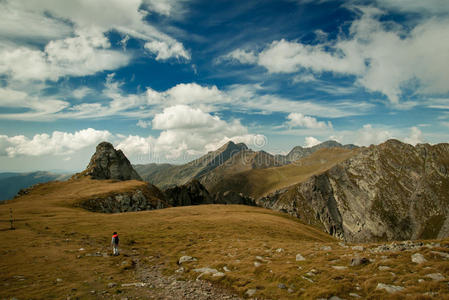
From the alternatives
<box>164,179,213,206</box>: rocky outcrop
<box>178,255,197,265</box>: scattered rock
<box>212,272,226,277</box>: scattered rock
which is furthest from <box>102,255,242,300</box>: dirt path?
<box>164,179,213,206</box>: rocky outcrop

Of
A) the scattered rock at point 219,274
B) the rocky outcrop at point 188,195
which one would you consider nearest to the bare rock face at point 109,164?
the rocky outcrop at point 188,195

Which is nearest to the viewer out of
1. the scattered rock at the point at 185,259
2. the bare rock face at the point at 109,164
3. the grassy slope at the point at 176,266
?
the grassy slope at the point at 176,266

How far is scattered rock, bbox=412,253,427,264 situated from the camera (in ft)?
50.8

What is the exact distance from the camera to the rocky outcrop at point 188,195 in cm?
16525

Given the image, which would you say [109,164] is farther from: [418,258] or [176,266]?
[418,258]

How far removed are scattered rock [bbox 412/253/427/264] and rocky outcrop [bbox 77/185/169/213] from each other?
298 ft

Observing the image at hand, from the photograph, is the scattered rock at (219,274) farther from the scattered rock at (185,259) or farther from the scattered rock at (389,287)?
the scattered rock at (389,287)

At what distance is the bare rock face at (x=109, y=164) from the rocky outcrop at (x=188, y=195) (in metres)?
36.3

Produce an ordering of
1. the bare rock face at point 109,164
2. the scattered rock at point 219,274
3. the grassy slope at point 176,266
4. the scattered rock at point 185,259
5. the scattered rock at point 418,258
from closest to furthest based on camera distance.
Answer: the grassy slope at point 176,266 → the scattered rock at point 418,258 → the scattered rock at point 219,274 → the scattered rock at point 185,259 → the bare rock face at point 109,164

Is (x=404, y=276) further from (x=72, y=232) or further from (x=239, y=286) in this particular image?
(x=72, y=232)

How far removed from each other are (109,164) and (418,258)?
180 meters

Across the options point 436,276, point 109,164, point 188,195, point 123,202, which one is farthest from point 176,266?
point 109,164

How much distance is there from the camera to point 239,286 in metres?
16.0

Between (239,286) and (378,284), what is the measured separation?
28.8ft
